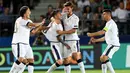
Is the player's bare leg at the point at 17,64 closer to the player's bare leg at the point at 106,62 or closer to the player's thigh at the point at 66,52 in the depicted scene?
the player's thigh at the point at 66,52

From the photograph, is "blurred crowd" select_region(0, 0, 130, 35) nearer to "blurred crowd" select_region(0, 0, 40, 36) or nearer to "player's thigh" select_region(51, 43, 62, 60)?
"blurred crowd" select_region(0, 0, 40, 36)

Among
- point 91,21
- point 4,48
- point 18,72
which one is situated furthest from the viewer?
point 91,21

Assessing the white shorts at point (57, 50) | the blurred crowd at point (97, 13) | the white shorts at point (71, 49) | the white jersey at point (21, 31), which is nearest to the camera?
the white jersey at point (21, 31)

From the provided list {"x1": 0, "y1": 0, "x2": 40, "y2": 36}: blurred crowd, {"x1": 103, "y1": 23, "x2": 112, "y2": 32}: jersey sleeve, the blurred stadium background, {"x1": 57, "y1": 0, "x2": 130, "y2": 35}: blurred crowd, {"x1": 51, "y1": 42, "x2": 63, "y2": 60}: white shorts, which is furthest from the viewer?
{"x1": 0, "y1": 0, "x2": 40, "y2": 36}: blurred crowd

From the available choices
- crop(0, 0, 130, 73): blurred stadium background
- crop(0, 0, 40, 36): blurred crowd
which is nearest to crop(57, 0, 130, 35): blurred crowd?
crop(0, 0, 130, 73): blurred stadium background

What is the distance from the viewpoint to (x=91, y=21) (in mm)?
25156

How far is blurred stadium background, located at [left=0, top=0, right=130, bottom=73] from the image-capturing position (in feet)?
77.5

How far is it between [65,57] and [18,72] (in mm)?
1674

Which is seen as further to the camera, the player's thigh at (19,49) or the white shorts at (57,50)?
the white shorts at (57,50)

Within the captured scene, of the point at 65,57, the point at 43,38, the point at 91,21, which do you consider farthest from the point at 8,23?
the point at 65,57

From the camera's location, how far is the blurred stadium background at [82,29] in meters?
23.6

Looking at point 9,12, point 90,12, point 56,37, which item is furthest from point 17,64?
point 9,12

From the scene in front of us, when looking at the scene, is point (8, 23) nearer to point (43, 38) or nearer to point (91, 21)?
point (43, 38)

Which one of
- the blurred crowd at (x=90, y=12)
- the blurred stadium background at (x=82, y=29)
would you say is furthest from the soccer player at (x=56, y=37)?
the blurred crowd at (x=90, y=12)
